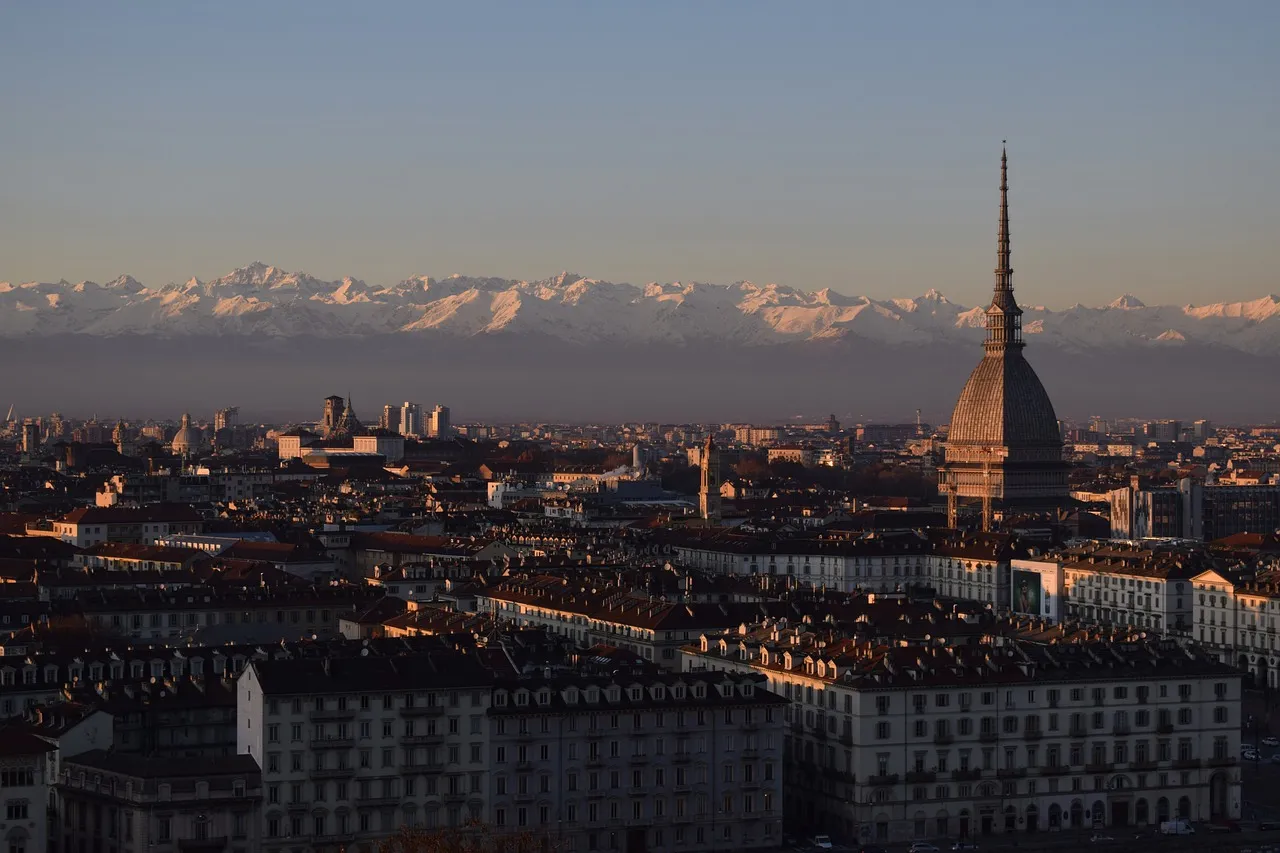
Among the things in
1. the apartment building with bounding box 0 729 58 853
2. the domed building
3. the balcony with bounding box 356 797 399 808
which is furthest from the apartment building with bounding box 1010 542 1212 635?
the domed building

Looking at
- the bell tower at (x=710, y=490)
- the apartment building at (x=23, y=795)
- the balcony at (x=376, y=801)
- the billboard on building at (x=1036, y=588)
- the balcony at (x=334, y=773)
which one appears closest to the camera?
the apartment building at (x=23, y=795)

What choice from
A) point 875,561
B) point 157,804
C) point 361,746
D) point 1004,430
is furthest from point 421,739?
point 1004,430

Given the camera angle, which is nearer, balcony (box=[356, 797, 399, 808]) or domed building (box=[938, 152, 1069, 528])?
balcony (box=[356, 797, 399, 808])

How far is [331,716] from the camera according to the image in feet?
146

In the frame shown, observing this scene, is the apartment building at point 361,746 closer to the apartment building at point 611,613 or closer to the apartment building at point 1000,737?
the apartment building at point 1000,737

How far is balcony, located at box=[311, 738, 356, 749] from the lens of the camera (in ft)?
146

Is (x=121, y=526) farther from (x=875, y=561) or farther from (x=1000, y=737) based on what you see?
(x=1000, y=737)

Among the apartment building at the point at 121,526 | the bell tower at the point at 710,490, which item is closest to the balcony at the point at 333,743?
the apartment building at the point at 121,526

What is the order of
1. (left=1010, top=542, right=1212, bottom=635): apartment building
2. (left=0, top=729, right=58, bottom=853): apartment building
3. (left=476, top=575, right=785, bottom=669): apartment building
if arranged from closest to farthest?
(left=0, top=729, right=58, bottom=853): apartment building < (left=476, top=575, right=785, bottom=669): apartment building < (left=1010, top=542, right=1212, bottom=635): apartment building

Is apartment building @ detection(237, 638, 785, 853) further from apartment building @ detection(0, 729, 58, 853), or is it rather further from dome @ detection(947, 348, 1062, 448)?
dome @ detection(947, 348, 1062, 448)

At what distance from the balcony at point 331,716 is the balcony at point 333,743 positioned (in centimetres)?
35

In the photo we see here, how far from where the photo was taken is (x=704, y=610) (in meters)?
64.0

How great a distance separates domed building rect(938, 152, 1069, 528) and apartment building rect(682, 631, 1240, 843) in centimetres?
9133

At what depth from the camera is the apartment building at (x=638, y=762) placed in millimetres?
45781
